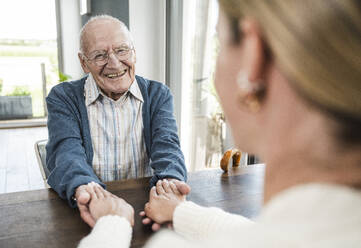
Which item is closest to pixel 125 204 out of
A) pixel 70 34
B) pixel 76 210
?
pixel 76 210

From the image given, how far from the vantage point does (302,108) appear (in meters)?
0.34

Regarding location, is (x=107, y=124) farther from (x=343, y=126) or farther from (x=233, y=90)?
(x=343, y=126)

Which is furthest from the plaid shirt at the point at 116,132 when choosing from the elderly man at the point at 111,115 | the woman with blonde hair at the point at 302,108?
the woman with blonde hair at the point at 302,108

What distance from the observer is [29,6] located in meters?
5.47

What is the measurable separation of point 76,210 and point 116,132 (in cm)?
61

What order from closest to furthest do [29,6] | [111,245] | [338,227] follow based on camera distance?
[338,227] < [111,245] < [29,6]

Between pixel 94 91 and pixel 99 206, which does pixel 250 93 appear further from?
pixel 94 91

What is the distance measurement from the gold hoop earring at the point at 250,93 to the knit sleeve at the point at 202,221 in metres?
0.46

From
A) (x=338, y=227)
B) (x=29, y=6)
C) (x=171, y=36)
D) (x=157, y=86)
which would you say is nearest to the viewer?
(x=338, y=227)

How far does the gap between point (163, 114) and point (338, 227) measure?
1.38m

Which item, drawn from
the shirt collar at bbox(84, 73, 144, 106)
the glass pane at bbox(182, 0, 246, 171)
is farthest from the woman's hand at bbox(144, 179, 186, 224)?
the glass pane at bbox(182, 0, 246, 171)

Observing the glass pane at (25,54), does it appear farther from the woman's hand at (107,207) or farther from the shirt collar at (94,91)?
the woman's hand at (107,207)

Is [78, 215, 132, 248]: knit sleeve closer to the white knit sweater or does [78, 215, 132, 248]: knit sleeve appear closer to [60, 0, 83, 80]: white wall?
the white knit sweater

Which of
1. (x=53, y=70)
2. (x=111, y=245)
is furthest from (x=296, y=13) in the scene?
(x=53, y=70)
